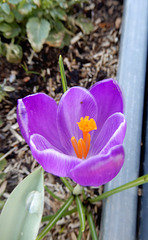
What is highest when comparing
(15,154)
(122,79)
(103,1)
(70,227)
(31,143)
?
(103,1)

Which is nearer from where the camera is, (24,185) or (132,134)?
(24,185)

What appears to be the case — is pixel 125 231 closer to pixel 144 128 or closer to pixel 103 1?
pixel 144 128

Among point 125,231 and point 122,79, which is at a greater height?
point 122,79

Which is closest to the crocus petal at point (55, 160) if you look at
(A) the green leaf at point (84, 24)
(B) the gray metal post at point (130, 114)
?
(B) the gray metal post at point (130, 114)

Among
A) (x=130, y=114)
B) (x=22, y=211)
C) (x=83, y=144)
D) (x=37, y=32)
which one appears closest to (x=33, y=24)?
(x=37, y=32)

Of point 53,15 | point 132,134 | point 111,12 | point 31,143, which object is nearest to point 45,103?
point 31,143

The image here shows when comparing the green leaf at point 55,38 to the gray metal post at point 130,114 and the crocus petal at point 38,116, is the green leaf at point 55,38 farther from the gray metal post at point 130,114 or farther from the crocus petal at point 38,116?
the crocus petal at point 38,116

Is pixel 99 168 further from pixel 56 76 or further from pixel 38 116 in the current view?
pixel 56 76
